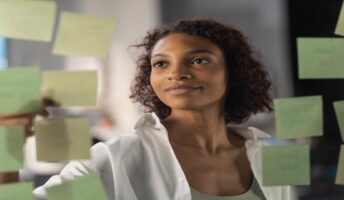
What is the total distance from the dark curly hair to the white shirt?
159mm

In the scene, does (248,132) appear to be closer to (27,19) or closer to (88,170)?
(88,170)

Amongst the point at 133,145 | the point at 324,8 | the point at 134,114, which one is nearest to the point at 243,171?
the point at 133,145

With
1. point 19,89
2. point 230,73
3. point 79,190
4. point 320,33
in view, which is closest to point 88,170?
point 79,190

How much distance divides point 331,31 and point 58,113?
2.31 meters

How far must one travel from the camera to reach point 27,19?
774 mm

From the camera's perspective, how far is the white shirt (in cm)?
95

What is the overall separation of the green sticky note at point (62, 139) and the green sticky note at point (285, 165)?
1.12 feet

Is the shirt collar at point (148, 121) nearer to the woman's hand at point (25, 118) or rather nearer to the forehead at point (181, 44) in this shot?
the forehead at point (181, 44)

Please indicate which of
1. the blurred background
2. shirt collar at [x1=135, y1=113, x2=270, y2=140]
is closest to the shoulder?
shirt collar at [x1=135, y1=113, x2=270, y2=140]

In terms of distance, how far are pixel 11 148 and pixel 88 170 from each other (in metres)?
0.15

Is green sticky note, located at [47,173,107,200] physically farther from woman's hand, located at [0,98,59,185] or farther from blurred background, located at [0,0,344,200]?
blurred background, located at [0,0,344,200]

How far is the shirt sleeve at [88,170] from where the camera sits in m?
0.83

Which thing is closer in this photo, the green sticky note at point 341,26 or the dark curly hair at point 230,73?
the green sticky note at point 341,26

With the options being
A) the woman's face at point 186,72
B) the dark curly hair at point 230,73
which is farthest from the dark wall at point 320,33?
the woman's face at point 186,72
